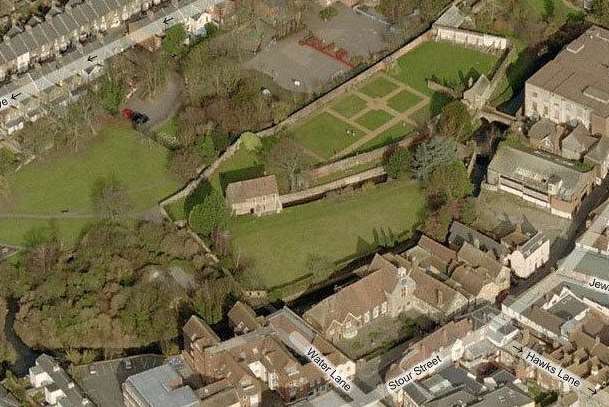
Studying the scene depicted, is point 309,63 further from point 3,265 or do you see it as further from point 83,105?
point 3,265

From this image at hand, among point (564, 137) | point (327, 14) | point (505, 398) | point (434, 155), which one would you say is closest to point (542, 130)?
point (564, 137)

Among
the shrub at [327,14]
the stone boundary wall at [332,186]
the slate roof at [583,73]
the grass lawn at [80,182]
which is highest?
the slate roof at [583,73]

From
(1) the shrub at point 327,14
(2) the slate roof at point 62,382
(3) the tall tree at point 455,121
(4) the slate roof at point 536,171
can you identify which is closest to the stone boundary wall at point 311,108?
(1) the shrub at point 327,14

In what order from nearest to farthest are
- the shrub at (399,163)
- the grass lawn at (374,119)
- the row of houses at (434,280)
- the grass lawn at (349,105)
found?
the row of houses at (434,280), the shrub at (399,163), the grass lawn at (374,119), the grass lawn at (349,105)

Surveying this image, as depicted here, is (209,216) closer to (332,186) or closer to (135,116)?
(332,186)

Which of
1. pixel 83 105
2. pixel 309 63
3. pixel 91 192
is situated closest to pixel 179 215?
pixel 91 192

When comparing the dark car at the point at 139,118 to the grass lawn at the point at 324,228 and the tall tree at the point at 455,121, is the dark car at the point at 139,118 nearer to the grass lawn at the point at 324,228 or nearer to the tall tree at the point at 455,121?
the grass lawn at the point at 324,228
